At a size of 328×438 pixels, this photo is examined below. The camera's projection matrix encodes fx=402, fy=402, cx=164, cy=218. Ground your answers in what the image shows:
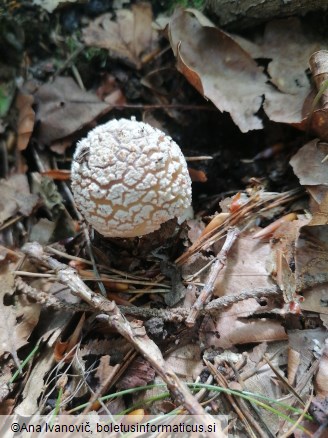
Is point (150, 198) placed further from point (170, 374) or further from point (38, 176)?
point (38, 176)

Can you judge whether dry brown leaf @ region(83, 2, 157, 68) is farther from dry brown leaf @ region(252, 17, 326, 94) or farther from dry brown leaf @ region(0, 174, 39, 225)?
dry brown leaf @ region(0, 174, 39, 225)

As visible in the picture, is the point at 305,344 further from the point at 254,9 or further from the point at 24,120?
the point at 24,120

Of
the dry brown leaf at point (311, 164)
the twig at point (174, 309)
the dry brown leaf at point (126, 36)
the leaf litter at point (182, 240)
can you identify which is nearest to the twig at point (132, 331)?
the leaf litter at point (182, 240)

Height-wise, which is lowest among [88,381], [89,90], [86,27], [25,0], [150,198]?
[88,381]

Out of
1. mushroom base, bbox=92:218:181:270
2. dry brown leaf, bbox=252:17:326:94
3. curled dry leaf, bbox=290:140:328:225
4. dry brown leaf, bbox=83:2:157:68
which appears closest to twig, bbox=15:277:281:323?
mushroom base, bbox=92:218:181:270

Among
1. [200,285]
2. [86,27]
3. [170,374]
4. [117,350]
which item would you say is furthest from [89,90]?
[170,374]

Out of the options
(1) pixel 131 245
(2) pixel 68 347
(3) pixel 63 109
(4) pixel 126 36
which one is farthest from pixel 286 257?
(4) pixel 126 36
